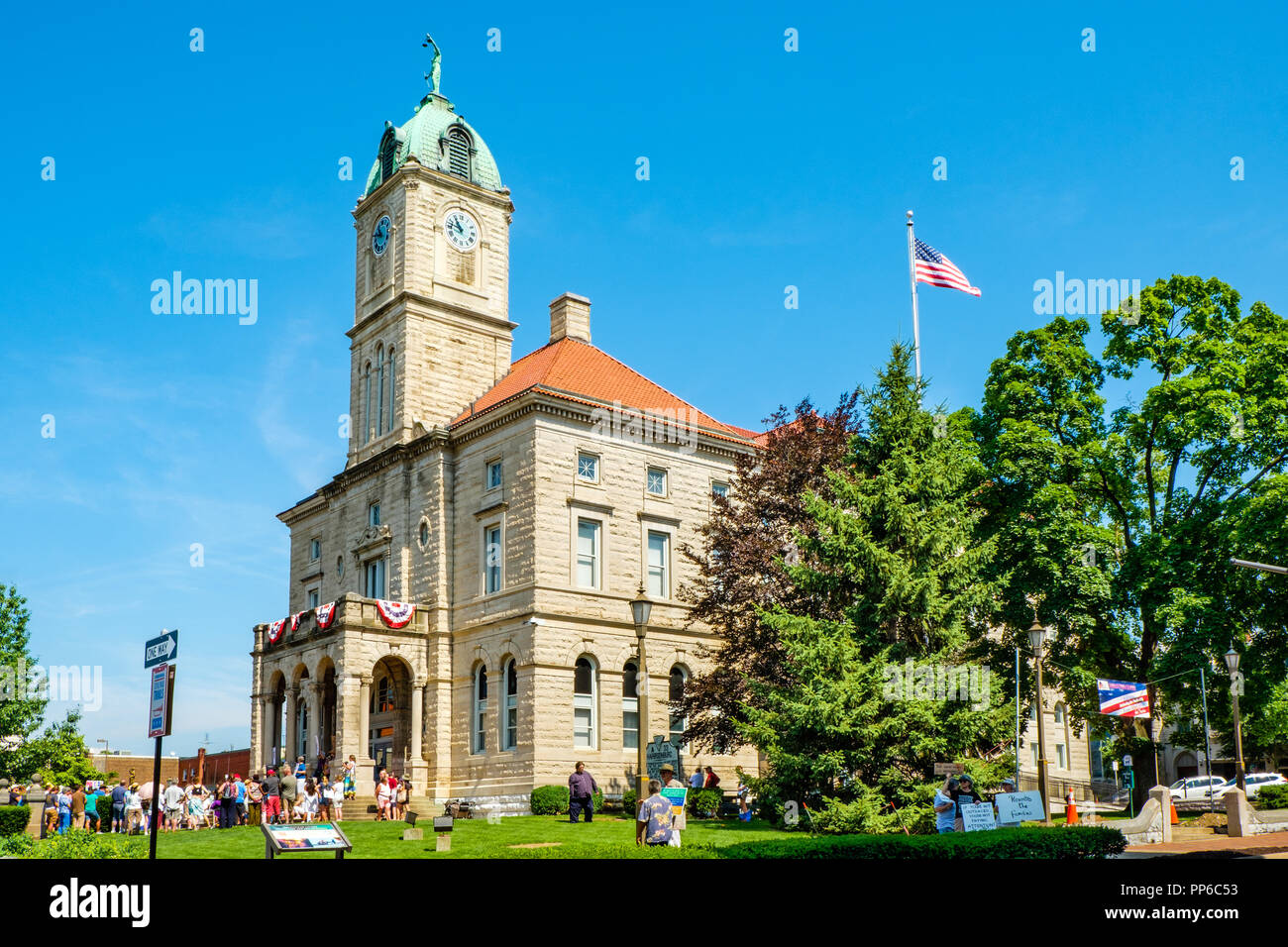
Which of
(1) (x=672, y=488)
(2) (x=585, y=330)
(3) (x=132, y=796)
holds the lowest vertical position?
(3) (x=132, y=796)

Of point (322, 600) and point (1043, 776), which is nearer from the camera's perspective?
point (1043, 776)

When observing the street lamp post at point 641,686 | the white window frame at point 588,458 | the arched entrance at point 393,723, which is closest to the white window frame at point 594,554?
the white window frame at point 588,458

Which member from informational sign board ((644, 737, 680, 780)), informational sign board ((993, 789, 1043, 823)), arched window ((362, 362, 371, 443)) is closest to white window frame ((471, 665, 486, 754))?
arched window ((362, 362, 371, 443))

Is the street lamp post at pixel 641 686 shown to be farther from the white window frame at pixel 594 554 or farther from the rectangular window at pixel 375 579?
the rectangular window at pixel 375 579

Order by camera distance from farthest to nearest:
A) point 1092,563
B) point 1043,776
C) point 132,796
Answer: point 132,796 < point 1092,563 < point 1043,776

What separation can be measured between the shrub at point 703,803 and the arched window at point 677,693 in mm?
Result: 6065

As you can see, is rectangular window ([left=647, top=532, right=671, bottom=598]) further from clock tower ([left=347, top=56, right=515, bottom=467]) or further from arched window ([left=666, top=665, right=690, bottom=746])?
clock tower ([left=347, top=56, right=515, bottom=467])

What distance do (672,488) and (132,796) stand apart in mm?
22295

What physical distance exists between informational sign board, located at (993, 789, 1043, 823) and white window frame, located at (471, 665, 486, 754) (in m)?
24.1

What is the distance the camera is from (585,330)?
5166cm

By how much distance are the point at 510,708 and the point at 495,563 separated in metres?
5.45

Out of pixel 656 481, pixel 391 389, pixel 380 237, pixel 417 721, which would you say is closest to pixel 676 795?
pixel 417 721
